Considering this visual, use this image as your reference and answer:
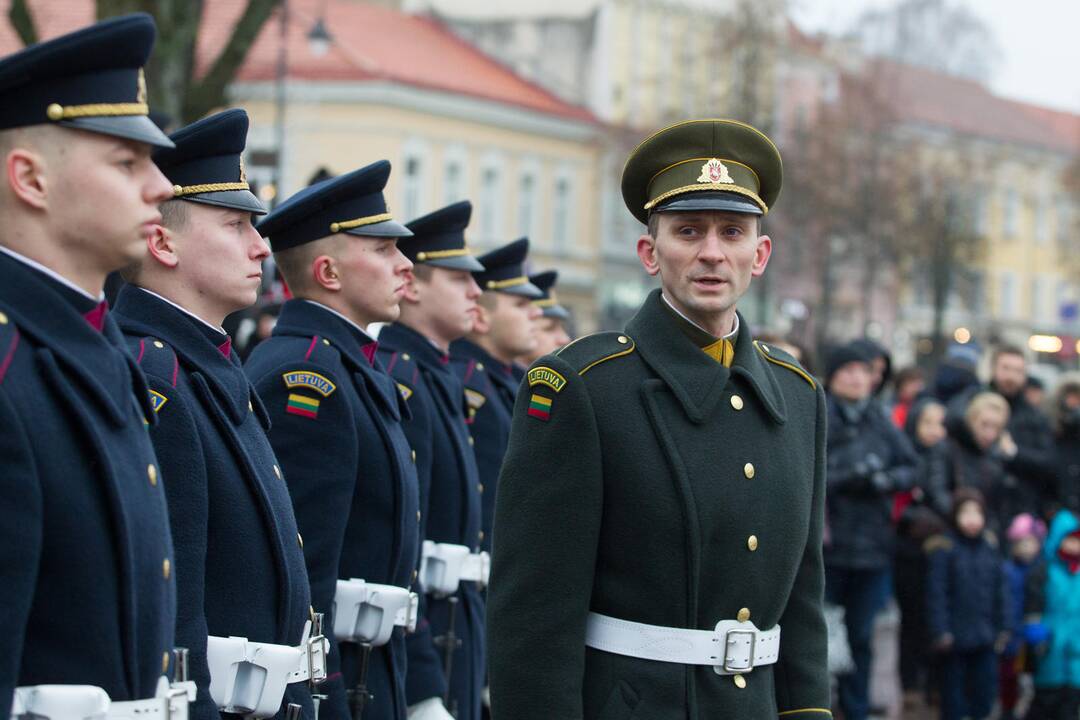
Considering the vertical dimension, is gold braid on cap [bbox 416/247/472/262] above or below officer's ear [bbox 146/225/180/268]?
above

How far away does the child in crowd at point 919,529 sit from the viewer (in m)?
12.9

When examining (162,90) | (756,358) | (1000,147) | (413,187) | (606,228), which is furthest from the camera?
(1000,147)

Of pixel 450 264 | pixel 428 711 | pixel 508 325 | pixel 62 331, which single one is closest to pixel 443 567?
pixel 428 711

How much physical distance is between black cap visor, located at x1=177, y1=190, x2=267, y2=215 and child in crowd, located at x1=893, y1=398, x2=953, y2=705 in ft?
26.4

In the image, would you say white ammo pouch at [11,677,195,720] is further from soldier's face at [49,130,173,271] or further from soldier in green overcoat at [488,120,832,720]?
soldier in green overcoat at [488,120,832,720]

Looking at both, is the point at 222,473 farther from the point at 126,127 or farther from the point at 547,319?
the point at 547,319

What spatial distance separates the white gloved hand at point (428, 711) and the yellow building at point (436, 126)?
3362cm

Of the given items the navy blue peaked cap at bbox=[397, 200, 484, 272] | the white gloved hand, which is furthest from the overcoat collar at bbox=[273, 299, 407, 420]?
the navy blue peaked cap at bbox=[397, 200, 484, 272]

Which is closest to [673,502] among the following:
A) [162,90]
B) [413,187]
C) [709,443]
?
[709,443]

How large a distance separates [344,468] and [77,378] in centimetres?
219

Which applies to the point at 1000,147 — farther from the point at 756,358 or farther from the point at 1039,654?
the point at 756,358

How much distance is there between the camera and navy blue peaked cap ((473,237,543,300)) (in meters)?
9.88

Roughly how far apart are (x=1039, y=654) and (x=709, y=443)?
27.0ft

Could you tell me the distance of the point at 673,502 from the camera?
16.0 ft
